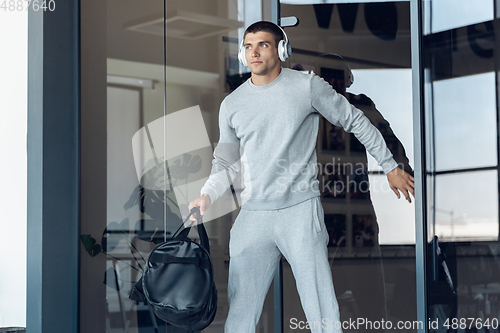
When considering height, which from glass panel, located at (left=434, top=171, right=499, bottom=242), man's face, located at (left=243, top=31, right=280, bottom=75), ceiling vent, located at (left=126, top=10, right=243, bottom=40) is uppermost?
ceiling vent, located at (left=126, top=10, right=243, bottom=40)

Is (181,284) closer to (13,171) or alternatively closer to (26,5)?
(13,171)

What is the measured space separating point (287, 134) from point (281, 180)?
18 cm

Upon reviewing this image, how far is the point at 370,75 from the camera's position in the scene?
2.37 metres

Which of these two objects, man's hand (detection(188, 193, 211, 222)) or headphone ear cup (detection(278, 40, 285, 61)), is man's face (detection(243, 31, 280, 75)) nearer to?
headphone ear cup (detection(278, 40, 285, 61))

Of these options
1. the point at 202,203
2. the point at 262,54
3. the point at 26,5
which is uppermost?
the point at 26,5

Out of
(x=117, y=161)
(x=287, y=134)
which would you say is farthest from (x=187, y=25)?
(x=287, y=134)

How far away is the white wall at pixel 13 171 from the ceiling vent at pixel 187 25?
0.74 m

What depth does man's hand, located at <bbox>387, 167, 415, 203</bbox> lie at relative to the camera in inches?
82.0

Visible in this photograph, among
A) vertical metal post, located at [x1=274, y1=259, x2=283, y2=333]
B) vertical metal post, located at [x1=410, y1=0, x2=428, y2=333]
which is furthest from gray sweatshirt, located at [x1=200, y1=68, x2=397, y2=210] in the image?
vertical metal post, located at [x1=274, y1=259, x2=283, y2=333]

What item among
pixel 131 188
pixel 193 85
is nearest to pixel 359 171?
pixel 193 85

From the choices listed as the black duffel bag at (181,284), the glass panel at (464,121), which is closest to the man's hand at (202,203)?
the black duffel bag at (181,284)

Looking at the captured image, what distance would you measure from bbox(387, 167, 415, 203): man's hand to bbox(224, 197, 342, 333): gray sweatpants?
34 centimetres

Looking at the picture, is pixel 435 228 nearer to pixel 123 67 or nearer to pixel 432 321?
pixel 432 321

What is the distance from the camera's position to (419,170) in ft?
6.72
